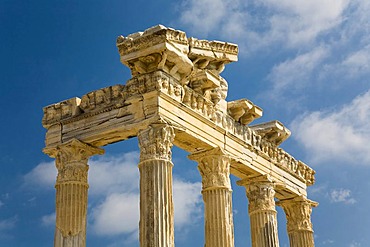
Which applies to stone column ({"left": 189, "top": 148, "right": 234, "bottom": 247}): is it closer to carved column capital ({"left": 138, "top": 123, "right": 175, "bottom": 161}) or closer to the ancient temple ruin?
the ancient temple ruin

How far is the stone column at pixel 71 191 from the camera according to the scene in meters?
25.9

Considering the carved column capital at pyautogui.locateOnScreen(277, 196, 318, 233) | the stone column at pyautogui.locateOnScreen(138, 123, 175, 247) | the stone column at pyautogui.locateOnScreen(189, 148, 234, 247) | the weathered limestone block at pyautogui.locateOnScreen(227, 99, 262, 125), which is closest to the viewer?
the stone column at pyautogui.locateOnScreen(138, 123, 175, 247)

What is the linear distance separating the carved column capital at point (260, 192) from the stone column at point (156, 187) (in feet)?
25.3

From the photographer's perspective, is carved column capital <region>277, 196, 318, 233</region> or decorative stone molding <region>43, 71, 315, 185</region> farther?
carved column capital <region>277, 196, 318, 233</region>

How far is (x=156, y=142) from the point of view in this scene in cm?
2445

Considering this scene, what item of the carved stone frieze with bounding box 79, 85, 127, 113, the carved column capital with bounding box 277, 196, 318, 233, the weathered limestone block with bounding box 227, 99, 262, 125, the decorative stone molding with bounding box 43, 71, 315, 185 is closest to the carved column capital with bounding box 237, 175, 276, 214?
the decorative stone molding with bounding box 43, 71, 315, 185

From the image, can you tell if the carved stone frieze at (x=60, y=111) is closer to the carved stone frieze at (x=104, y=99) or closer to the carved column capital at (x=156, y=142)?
the carved stone frieze at (x=104, y=99)

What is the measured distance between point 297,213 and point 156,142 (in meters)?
13.2

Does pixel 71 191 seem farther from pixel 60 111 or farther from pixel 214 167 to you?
pixel 214 167

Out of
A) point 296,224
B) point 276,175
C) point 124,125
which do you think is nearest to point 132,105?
point 124,125

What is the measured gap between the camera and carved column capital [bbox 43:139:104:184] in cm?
2647

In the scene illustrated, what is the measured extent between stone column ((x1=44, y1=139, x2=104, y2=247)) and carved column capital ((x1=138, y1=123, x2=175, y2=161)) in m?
3.10

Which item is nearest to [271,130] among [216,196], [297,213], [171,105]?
[297,213]

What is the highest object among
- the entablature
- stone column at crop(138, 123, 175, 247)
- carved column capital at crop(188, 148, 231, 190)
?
the entablature
